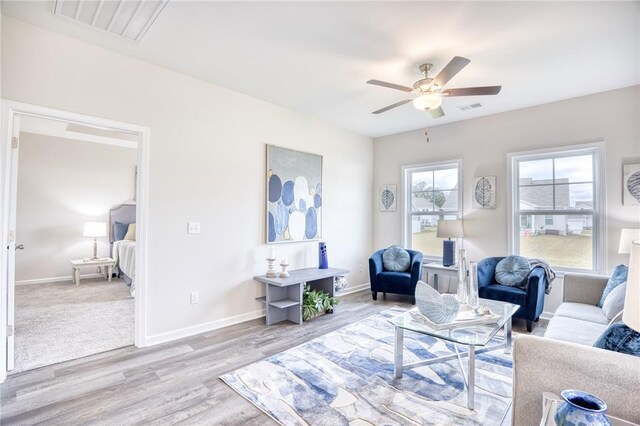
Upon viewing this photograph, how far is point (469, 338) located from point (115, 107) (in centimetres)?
348

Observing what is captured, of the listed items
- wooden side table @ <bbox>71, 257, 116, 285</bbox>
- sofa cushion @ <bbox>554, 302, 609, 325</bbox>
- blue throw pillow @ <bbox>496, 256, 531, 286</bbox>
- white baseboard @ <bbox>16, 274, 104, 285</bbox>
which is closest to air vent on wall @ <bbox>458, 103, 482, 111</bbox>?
blue throw pillow @ <bbox>496, 256, 531, 286</bbox>

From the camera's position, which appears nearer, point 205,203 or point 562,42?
point 562,42

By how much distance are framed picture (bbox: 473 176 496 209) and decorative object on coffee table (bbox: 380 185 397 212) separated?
1340 millimetres

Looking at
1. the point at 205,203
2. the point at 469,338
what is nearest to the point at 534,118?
the point at 469,338

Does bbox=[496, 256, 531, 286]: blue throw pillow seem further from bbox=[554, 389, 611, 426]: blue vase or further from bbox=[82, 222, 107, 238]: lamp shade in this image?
bbox=[82, 222, 107, 238]: lamp shade

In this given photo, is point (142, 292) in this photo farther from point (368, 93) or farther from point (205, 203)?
point (368, 93)

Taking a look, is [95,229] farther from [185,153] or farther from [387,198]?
[387,198]

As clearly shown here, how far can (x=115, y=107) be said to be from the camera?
2.88 metres

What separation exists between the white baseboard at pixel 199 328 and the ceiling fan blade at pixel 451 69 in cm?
321

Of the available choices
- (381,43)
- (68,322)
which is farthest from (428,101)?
(68,322)

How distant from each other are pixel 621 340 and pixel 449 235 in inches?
122

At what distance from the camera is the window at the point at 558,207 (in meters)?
3.79

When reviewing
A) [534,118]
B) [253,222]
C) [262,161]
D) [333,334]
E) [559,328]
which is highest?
[534,118]

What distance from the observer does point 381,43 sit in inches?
105
